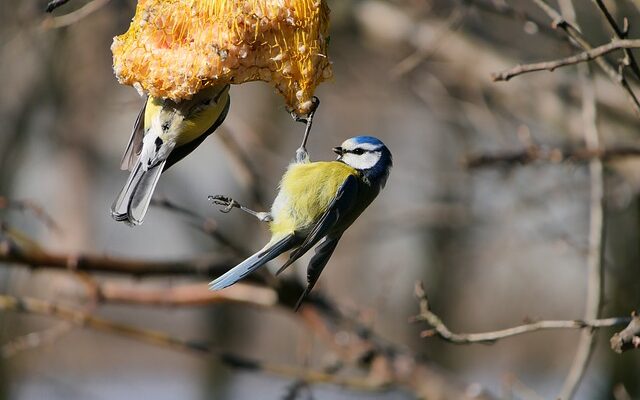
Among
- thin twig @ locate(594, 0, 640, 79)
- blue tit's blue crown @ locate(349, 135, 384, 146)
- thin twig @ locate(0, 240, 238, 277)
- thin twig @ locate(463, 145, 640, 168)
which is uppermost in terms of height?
thin twig @ locate(594, 0, 640, 79)

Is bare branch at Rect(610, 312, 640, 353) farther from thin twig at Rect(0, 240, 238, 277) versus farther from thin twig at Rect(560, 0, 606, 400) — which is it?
thin twig at Rect(0, 240, 238, 277)

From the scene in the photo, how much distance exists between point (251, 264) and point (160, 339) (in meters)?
1.42

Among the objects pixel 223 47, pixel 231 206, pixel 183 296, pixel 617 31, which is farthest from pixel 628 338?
pixel 183 296

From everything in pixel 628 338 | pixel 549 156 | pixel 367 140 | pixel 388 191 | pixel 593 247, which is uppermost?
pixel 628 338

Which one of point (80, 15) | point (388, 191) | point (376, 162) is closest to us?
point (376, 162)

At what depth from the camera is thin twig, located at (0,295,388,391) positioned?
3.71 m

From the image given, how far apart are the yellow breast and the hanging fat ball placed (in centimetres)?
48

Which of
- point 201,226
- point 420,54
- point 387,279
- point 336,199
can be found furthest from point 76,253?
point 420,54

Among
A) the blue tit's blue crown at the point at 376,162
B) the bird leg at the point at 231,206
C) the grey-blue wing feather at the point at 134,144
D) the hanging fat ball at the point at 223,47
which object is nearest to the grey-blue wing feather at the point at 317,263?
the bird leg at the point at 231,206

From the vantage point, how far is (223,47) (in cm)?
238

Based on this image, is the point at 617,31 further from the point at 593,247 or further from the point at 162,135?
the point at 593,247

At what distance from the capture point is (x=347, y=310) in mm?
4152

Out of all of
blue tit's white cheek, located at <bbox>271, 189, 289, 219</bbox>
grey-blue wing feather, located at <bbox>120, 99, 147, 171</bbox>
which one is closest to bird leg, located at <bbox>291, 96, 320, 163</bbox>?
blue tit's white cheek, located at <bbox>271, 189, 289, 219</bbox>

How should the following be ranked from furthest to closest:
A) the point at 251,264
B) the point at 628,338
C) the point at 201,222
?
the point at 201,222, the point at 251,264, the point at 628,338
